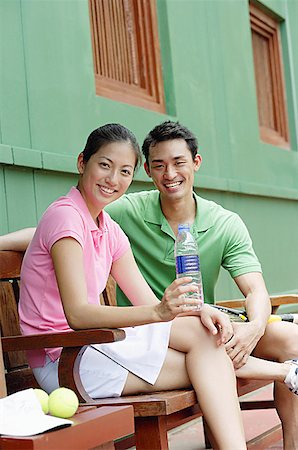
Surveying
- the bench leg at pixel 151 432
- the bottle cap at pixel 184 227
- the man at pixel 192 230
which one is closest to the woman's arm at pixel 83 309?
the bench leg at pixel 151 432

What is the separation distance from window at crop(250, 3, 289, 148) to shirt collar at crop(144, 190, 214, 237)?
3.74 meters

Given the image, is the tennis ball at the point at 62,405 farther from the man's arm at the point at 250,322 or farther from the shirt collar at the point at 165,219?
the shirt collar at the point at 165,219

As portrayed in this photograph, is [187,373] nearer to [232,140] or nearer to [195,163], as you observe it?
[195,163]

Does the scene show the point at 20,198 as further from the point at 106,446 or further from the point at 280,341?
the point at 106,446

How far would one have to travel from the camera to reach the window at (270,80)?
796 centimetres

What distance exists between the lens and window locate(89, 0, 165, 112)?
536 cm

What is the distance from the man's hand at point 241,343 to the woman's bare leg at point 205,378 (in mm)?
216

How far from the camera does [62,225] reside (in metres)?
3.28

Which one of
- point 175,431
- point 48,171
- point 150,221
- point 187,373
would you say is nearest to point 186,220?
point 150,221

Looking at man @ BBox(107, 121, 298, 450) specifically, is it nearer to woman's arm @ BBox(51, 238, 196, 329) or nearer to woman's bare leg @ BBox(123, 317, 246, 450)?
woman's bare leg @ BBox(123, 317, 246, 450)

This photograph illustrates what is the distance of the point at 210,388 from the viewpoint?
3.20 metres

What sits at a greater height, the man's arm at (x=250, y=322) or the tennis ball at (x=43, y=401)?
the man's arm at (x=250, y=322)

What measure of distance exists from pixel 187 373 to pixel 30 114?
1677mm

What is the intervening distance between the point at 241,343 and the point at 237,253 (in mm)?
723
